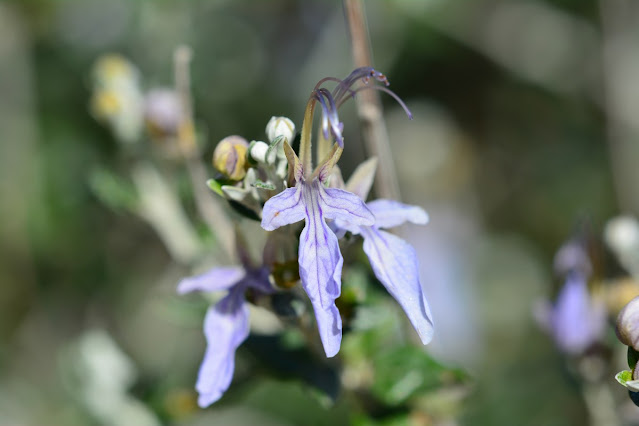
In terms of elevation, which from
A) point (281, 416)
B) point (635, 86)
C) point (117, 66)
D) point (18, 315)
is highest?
point (117, 66)

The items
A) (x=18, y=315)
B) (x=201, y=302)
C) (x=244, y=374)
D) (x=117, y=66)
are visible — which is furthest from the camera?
(x=18, y=315)

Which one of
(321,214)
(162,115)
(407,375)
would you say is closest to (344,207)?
(321,214)

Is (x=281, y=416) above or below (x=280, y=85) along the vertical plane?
below

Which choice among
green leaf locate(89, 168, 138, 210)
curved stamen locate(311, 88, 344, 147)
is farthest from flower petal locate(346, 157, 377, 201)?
green leaf locate(89, 168, 138, 210)

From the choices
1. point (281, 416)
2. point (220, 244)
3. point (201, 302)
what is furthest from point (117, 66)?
point (281, 416)

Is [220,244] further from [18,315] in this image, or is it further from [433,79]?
[433,79]

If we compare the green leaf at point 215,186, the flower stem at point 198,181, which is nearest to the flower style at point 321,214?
the green leaf at point 215,186
